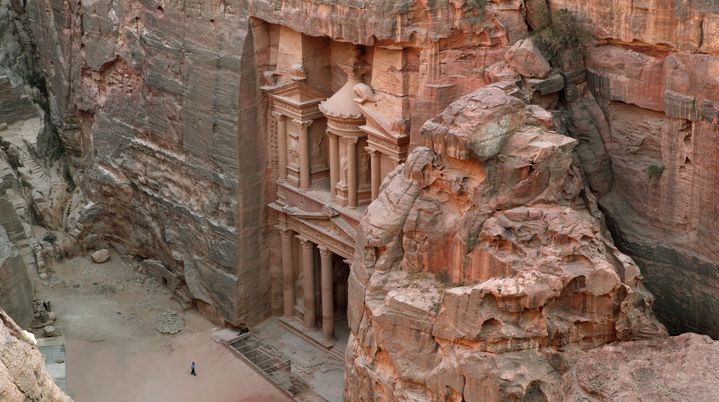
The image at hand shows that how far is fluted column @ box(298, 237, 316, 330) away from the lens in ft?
98.9

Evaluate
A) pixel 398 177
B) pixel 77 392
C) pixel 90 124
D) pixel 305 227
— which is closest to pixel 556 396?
pixel 398 177

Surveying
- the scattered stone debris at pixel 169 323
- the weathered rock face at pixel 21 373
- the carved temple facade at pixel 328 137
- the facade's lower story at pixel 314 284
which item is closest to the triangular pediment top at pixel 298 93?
the carved temple facade at pixel 328 137

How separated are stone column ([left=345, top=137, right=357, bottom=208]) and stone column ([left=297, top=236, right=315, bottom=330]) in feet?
6.79

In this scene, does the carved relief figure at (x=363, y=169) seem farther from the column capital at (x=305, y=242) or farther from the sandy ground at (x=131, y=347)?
the sandy ground at (x=131, y=347)

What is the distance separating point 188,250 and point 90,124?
6180 mm

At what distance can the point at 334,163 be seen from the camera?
28922mm

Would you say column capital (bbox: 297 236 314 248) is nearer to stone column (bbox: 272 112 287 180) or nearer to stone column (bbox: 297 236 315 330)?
stone column (bbox: 297 236 315 330)

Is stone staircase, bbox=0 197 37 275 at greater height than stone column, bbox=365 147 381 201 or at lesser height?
lesser

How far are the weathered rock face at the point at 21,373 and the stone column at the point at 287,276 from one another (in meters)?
19.5

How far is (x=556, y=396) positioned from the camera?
19906 mm

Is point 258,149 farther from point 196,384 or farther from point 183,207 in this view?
point 196,384

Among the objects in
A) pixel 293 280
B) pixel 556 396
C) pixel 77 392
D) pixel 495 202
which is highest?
pixel 495 202

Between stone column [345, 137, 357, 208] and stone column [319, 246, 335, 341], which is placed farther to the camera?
stone column [319, 246, 335, 341]

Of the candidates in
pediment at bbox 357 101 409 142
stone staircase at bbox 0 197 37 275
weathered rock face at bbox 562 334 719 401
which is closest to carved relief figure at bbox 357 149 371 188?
pediment at bbox 357 101 409 142
